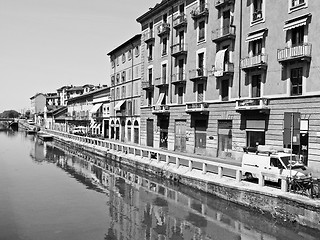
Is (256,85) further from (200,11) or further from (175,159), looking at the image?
(200,11)

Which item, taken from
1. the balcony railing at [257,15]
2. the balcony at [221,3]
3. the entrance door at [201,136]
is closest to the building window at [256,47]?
the balcony railing at [257,15]

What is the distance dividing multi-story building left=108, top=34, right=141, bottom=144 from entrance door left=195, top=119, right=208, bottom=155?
14051 mm

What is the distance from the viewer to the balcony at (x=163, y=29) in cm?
3497

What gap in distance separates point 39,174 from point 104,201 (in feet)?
37.1

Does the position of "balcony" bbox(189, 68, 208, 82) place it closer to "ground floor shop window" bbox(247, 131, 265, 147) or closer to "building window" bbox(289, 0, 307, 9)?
"ground floor shop window" bbox(247, 131, 265, 147)

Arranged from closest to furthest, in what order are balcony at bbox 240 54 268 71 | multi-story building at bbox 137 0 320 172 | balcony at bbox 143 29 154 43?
1. multi-story building at bbox 137 0 320 172
2. balcony at bbox 240 54 268 71
3. balcony at bbox 143 29 154 43

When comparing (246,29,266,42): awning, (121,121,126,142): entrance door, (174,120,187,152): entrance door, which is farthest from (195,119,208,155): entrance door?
(121,121,126,142): entrance door

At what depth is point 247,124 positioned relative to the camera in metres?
24.3

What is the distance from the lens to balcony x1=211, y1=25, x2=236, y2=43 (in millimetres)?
25516

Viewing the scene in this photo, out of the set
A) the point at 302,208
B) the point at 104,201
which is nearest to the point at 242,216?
the point at 302,208

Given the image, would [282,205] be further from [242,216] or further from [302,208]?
[242,216]

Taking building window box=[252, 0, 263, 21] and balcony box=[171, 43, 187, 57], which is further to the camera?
balcony box=[171, 43, 187, 57]

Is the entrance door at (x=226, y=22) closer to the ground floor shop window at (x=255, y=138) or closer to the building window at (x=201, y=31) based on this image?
the building window at (x=201, y=31)

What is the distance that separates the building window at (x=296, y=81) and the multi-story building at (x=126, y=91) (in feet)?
80.6
